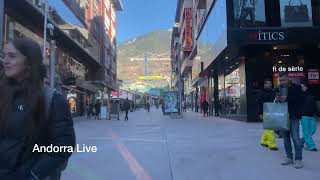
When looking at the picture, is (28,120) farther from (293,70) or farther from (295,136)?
(293,70)

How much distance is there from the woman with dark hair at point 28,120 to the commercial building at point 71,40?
19568mm

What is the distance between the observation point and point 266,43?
23.4 metres

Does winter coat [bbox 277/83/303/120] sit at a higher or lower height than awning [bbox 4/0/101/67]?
lower

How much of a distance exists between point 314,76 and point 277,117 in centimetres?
1841

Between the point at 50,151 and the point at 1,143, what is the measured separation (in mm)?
261

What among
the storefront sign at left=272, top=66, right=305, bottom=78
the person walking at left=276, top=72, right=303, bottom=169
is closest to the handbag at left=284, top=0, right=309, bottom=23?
the storefront sign at left=272, top=66, right=305, bottom=78

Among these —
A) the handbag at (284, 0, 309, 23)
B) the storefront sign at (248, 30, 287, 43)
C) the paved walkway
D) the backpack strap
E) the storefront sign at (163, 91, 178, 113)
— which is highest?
the handbag at (284, 0, 309, 23)

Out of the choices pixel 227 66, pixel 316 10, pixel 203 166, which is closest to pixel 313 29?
pixel 316 10

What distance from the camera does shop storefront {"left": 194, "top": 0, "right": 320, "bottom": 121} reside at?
23.4 meters

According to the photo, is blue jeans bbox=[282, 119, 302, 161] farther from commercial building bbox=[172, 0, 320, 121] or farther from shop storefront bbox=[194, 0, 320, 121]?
commercial building bbox=[172, 0, 320, 121]

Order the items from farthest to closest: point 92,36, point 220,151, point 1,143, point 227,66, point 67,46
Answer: point 92,36
point 67,46
point 227,66
point 220,151
point 1,143

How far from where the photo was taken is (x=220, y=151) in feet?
36.3

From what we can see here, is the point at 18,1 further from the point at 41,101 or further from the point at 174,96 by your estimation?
the point at 41,101

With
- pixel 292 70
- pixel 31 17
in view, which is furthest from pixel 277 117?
pixel 31 17
